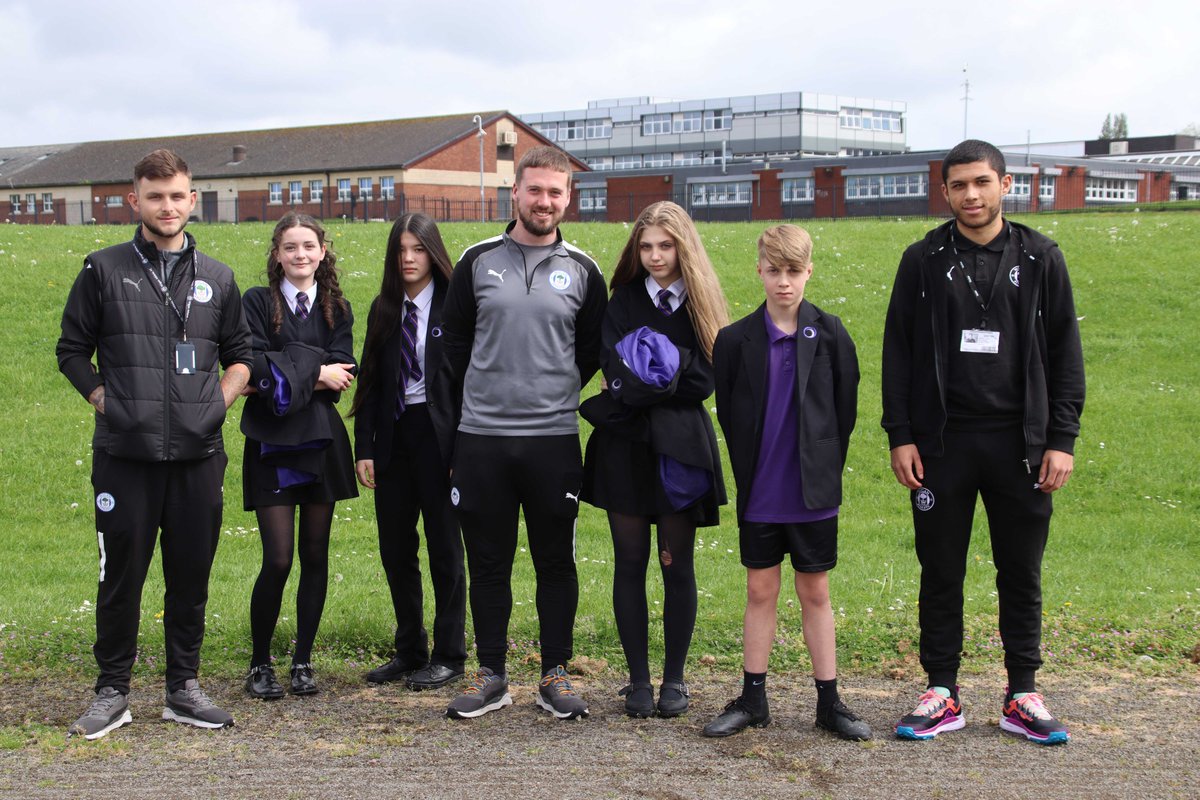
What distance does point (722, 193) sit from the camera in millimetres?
58219

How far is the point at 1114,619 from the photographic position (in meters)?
6.40

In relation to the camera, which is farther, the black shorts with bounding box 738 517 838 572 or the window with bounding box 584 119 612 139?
the window with bounding box 584 119 612 139

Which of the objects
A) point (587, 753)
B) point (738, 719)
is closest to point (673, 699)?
point (738, 719)

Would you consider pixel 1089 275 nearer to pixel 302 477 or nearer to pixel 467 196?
pixel 302 477

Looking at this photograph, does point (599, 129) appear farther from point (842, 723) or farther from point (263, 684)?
point (842, 723)

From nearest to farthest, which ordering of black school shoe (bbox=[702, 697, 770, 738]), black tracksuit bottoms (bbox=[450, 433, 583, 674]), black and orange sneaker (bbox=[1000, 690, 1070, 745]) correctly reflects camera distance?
1. black and orange sneaker (bbox=[1000, 690, 1070, 745])
2. black school shoe (bbox=[702, 697, 770, 738])
3. black tracksuit bottoms (bbox=[450, 433, 583, 674])

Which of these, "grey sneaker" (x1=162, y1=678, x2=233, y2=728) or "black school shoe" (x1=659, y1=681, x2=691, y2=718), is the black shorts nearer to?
"black school shoe" (x1=659, y1=681, x2=691, y2=718)

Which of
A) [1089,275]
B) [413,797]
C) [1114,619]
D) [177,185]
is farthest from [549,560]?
[1089,275]

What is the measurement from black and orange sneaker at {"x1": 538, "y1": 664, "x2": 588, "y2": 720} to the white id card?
229cm

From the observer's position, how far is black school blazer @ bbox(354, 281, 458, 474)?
5.24m

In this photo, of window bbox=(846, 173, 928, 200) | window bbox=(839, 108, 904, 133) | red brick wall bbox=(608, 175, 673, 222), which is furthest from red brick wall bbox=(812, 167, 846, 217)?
window bbox=(839, 108, 904, 133)

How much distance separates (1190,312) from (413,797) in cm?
1617

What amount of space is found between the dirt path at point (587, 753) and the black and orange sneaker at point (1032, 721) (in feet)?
0.22

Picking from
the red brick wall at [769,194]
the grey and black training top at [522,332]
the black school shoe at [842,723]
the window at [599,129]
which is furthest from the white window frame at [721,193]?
Result: the black school shoe at [842,723]
